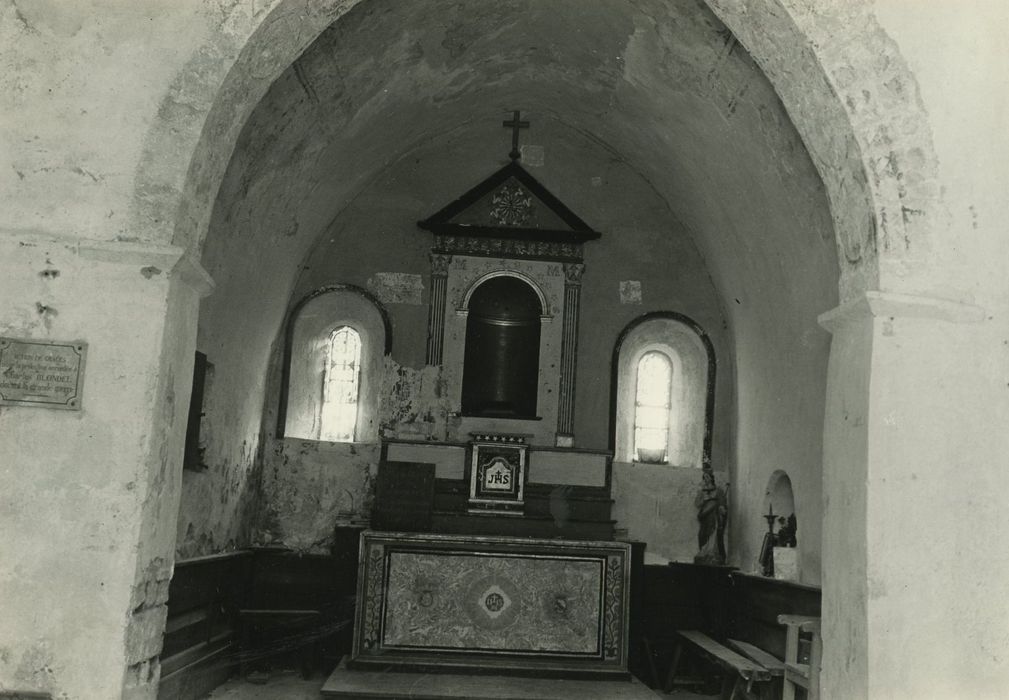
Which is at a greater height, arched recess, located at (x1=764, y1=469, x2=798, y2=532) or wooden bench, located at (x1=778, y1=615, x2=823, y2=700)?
arched recess, located at (x1=764, y1=469, x2=798, y2=532)

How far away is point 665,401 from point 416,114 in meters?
3.29

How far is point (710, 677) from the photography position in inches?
332

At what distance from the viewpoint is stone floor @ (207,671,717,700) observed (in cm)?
731

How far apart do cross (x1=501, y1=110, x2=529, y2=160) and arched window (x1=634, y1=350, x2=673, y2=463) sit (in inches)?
83.3

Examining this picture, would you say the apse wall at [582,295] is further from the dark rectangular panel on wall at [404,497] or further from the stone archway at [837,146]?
the stone archway at [837,146]

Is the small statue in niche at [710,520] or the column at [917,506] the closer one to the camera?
the column at [917,506]

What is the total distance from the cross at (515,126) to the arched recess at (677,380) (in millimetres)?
1815

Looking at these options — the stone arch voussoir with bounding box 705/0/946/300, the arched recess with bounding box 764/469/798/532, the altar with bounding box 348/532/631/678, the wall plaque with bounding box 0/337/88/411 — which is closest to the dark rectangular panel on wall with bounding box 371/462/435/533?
the altar with bounding box 348/532/631/678

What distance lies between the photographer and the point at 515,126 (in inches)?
376

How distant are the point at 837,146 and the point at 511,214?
5070 millimetres

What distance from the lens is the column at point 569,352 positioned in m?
9.27

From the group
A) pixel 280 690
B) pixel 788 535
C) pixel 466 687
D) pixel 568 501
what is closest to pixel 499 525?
pixel 568 501

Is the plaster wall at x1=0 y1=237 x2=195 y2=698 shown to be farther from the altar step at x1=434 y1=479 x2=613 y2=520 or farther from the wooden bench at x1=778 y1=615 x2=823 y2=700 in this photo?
the altar step at x1=434 y1=479 x2=613 y2=520

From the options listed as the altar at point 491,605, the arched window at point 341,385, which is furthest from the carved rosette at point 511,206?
the altar at point 491,605
